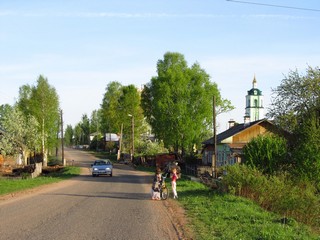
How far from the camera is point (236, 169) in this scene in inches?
838

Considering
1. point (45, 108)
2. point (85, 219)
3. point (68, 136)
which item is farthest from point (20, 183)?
point (68, 136)

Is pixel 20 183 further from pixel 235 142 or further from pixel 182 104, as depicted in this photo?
pixel 182 104

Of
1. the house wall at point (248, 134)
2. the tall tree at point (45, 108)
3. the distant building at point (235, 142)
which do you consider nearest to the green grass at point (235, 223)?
the distant building at point (235, 142)

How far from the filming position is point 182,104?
5638cm

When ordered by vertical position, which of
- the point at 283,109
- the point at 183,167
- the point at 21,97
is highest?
the point at 21,97

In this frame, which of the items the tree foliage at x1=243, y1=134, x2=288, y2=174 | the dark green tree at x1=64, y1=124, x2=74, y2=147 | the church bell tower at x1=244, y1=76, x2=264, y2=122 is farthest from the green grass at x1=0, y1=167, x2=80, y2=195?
the dark green tree at x1=64, y1=124, x2=74, y2=147

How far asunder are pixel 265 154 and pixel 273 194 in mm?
8565

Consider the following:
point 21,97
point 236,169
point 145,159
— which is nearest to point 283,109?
point 236,169

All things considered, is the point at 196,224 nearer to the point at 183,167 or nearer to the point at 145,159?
the point at 183,167

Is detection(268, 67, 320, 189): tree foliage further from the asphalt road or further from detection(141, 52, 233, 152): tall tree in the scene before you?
detection(141, 52, 233, 152): tall tree

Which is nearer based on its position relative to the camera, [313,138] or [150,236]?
[150,236]

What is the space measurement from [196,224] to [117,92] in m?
78.7

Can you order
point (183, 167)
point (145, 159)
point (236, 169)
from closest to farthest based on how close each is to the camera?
point (236, 169)
point (183, 167)
point (145, 159)

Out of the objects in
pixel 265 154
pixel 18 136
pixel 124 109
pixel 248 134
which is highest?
pixel 124 109
